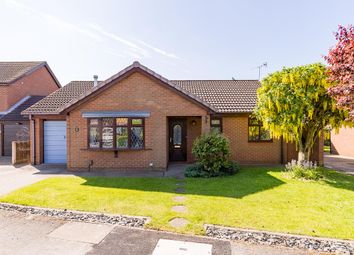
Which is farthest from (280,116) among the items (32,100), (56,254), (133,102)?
(32,100)

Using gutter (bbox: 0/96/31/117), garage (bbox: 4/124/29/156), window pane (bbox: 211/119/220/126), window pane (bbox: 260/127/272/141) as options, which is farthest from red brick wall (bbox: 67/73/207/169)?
gutter (bbox: 0/96/31/117)

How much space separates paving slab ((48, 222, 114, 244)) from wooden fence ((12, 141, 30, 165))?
413 inches

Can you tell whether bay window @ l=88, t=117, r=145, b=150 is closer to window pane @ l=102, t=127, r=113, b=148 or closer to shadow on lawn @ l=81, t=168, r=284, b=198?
window pane @ l=102, t=127, r=113, b=148

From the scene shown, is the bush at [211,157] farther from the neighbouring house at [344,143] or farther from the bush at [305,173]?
the neighbouring house at [344,143]

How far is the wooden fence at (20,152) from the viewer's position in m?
13.6

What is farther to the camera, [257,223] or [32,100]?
[32,100]

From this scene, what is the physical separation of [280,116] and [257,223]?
21.3 feet

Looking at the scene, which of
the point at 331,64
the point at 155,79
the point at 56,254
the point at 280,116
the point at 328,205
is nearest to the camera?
the point at 56,254

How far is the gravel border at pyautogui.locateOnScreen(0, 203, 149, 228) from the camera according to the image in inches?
228

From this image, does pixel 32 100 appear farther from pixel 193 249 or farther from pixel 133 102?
pixel 193 249

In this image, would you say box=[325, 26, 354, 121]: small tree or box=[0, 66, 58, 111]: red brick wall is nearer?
box=[325, 26, 354, 121]: small tree

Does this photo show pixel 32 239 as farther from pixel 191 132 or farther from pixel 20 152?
pixel 20 152

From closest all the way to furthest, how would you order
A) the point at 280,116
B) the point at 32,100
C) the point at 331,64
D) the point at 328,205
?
the point at 328,205, the point at 331,64, the point at 280,116, the point at 32,100

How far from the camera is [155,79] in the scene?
1181 centimetres
